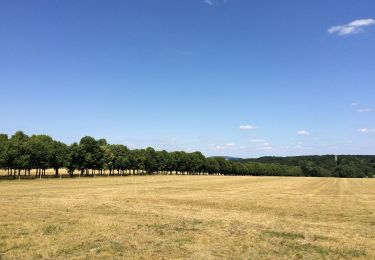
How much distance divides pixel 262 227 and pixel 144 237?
8715 mm

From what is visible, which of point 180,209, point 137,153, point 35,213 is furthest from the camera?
point 137,153

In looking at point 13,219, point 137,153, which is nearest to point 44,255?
point 13,219

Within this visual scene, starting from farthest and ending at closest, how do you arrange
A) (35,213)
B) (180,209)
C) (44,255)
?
1. (180,209)
2. (35,213)
3. (44,255)

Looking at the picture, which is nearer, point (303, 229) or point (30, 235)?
point (30, 235)

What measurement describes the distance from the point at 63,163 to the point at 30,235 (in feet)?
351

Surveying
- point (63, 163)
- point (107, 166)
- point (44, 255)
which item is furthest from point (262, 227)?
point (107, 166)

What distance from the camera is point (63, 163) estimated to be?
408 feet

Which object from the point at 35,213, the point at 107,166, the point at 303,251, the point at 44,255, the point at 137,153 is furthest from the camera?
the point at 137,153

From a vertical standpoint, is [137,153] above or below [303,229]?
above

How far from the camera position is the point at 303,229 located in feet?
85.4

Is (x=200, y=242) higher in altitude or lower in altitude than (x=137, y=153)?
lower

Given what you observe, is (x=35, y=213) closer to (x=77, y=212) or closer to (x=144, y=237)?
(x=77, y=212)

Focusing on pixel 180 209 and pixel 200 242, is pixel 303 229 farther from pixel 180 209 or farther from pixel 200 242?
pixel 180 209

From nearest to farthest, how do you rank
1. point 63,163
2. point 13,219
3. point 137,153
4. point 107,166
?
1. point 13,219
2. point 63,163
3. point 107,166
4. point 137,153
